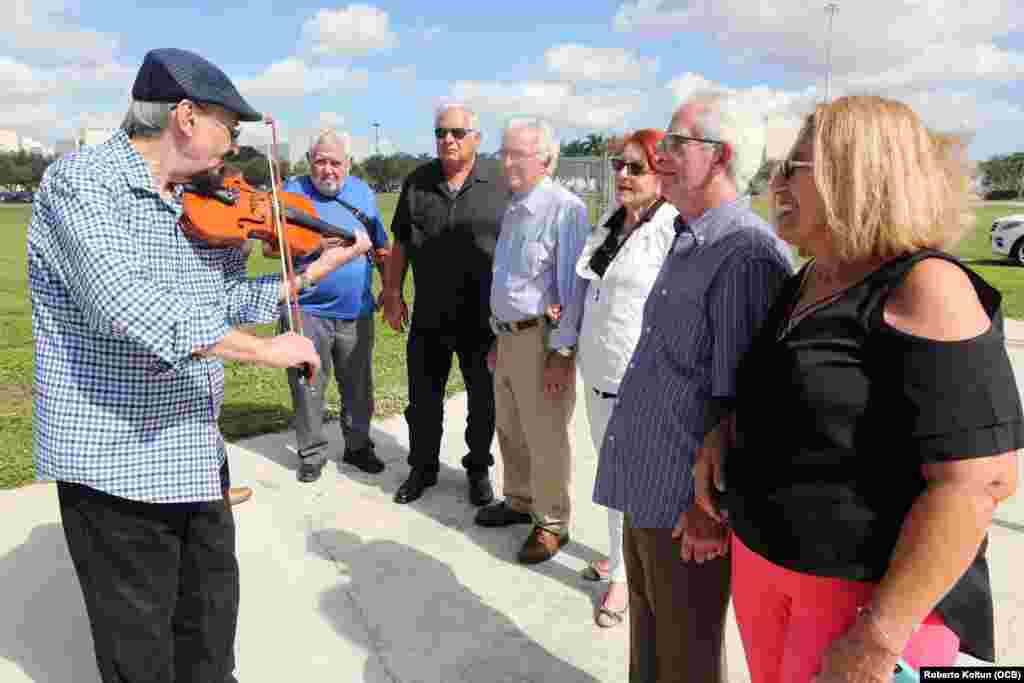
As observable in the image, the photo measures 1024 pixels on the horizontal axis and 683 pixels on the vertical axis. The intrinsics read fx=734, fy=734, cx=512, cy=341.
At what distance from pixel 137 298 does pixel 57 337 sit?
0.34m

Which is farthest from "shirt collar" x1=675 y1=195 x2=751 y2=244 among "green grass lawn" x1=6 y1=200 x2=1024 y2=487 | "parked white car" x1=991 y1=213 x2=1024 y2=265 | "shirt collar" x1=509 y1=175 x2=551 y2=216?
"parked white car" x1=991 y1=213 x2=1024 y2=265

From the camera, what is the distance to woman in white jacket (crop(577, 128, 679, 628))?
2.88m

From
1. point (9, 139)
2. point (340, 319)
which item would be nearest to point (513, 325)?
point (340, 319)

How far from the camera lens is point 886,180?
138 centimetres

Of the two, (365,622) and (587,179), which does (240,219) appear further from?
(587,179)

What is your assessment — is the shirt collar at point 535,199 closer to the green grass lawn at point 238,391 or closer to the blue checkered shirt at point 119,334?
the green grass lawn at point 238,391

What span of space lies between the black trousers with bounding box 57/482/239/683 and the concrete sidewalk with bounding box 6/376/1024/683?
1.99 ft

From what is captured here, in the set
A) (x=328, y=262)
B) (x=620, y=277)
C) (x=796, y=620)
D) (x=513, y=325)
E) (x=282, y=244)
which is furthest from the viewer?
(x=513, y=325)

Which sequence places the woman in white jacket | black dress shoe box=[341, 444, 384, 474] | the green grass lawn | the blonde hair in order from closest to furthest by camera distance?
the blonde hair < the woman in white jacket < black dress shoe box=[341, 444, 384, 474] < the green grass lawn

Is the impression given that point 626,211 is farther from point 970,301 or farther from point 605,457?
point 970,301

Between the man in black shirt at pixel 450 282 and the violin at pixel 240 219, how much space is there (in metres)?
0.79

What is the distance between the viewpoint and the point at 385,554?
3586 mm

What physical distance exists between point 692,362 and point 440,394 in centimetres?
269

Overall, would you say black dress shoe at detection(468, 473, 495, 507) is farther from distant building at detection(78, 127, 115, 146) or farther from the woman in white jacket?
distant building at detection(78, 127, 115, 146)
